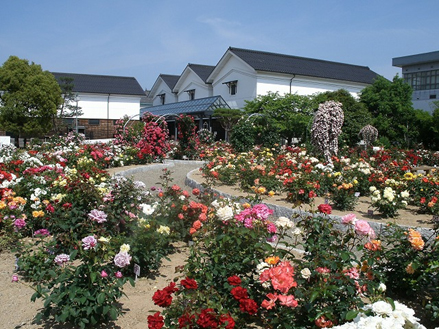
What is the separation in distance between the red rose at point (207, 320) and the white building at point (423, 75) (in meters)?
33.7

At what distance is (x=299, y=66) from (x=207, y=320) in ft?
104

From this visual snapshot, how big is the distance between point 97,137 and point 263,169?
96.1ft

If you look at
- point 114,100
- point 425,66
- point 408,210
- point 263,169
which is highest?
point 425,66

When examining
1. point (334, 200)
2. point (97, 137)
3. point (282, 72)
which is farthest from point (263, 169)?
point (97, 137)

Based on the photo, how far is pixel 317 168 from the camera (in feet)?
28.5

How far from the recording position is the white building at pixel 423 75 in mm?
32250

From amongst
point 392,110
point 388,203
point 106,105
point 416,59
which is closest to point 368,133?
point 392,110

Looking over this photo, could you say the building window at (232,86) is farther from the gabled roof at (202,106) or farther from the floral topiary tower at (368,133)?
the floral topiary tower at (368,133)

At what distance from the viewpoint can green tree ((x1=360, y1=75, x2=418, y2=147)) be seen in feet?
74.7

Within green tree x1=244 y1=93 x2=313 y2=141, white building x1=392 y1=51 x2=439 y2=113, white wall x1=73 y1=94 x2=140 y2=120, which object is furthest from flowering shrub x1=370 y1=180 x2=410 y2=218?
white wall x1=73 y1=94 x2=140 y2=120

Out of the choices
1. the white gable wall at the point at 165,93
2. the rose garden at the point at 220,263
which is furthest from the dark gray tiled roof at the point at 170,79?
the rose garden at the point at 220,263

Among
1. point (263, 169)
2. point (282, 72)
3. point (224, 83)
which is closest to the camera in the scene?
point (263, 169)

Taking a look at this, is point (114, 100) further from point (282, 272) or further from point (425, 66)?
point (282, 272)

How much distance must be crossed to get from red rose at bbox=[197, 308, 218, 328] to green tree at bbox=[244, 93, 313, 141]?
66.5 ft
